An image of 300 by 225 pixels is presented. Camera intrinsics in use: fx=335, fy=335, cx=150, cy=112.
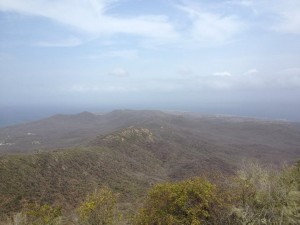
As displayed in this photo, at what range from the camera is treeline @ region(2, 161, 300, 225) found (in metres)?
19.5

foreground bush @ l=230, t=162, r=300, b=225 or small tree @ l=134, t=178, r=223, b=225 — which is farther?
small tree @ l=134, t=178, r=223, b=225

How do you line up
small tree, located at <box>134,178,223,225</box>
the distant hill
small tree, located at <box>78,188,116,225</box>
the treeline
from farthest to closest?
the distant hill, small tree, located at <box>134,178,223,225</box>, the treeline, small tree, located at <box>78,188,116,225</box>

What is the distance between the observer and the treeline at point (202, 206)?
1950 centimetres

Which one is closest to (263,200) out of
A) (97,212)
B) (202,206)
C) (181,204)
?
(202,206)

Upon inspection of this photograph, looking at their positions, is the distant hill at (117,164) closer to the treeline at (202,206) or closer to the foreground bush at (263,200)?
the treeline at (202,206)

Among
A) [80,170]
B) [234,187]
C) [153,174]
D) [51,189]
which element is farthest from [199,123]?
[234,187]

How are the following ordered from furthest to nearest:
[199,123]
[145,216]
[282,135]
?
[199,123], [282,135], [145,216]

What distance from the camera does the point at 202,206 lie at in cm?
2120

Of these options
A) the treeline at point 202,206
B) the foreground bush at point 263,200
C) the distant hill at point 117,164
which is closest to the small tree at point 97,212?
the treeline at point 202,206

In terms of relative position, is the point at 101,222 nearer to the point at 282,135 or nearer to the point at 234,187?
the point at 234,187

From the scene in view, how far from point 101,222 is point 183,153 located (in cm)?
7766

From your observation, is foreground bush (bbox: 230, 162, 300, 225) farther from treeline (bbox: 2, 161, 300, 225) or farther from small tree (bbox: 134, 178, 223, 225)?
small tree (bbox: 134, 178, 223, 225)

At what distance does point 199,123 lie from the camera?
185 meters

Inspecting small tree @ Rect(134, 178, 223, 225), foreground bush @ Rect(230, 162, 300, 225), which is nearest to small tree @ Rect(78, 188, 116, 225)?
small tree @ Rect(134, 178, 223, 225)
